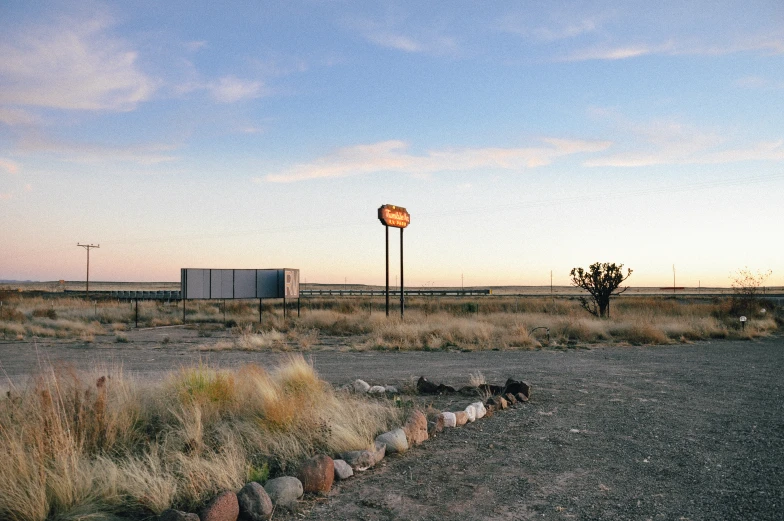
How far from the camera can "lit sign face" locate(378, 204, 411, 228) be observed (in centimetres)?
2923

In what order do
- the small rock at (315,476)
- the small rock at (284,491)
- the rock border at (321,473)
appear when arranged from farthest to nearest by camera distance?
the small rock at (315,476) → the small rock at (284,491) → the rock border at (321,473)

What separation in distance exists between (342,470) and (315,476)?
490 mm

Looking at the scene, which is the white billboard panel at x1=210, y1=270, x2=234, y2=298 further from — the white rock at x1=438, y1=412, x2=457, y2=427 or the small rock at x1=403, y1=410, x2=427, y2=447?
the small rock at x1=403, y1=410, x2=427, y2=447

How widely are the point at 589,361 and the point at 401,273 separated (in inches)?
571

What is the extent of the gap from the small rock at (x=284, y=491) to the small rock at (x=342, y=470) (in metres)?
0.66

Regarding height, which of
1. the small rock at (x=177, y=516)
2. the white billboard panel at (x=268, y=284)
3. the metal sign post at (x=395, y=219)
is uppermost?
the metal sign post at (x=395, y=219)

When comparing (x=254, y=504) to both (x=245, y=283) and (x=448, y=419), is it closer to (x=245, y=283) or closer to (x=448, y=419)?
(x=448, y=419)

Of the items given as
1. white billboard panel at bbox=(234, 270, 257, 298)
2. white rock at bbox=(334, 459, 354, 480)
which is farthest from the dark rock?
white billboard panel at bbox=(234, 270, 257, 298)

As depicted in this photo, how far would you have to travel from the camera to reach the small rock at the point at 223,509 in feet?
15.1

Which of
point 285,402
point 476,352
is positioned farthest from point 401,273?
point 285,402

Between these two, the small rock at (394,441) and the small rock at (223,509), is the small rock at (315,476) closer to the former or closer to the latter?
the small rock at (223,509)

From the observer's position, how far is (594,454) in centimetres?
690

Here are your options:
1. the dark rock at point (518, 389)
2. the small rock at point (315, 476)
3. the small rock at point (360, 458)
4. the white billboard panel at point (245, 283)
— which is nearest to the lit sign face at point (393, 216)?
the white billboard panel at point (245, 283)

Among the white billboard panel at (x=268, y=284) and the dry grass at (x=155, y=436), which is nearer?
the dry grass at (x=155, y=436)
